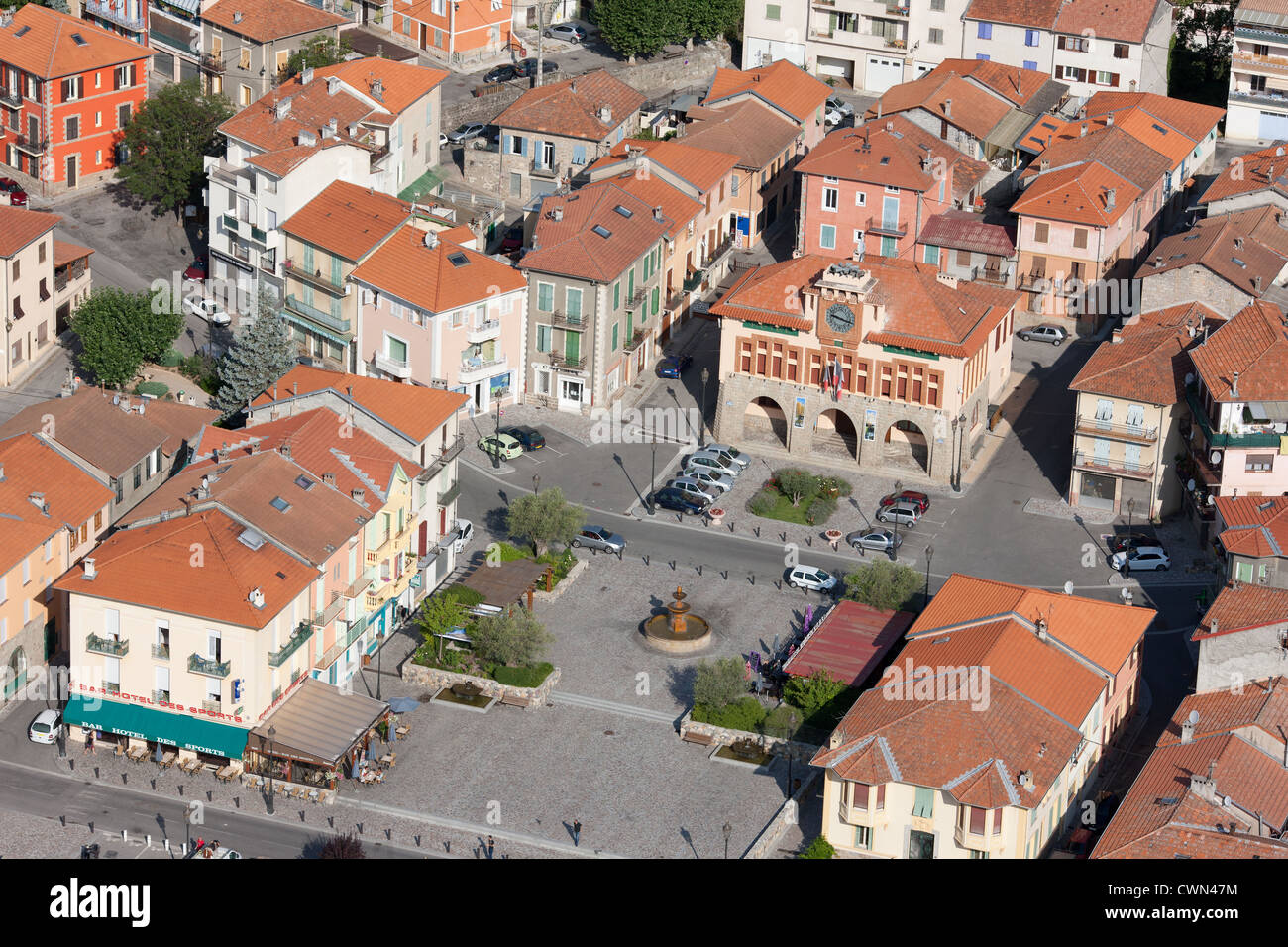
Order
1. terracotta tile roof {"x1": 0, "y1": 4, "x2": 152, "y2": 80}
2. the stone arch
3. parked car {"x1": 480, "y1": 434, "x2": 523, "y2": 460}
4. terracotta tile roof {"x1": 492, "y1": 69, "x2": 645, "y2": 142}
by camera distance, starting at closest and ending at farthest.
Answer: parked car {"x1": 480, "y1": 434, "x2": 523, "y2": 460}, the stone arch, terracotta tile roof {"x1": 0, "y1": 4, "x2": 152, "y2": 80}, terracotta tile roof {"x1": 492, "y1": 69, "x2": 645, "y2": 142}

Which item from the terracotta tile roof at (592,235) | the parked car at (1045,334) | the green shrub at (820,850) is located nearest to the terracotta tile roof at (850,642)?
the green shrub at (820,850)

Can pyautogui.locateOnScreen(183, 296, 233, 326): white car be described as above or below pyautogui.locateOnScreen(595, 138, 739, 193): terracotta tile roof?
below

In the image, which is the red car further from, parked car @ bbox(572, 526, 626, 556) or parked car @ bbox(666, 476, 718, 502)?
parked car @ bbox(666, 476, 718, 502)

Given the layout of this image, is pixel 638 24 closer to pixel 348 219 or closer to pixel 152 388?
pixel 348 219

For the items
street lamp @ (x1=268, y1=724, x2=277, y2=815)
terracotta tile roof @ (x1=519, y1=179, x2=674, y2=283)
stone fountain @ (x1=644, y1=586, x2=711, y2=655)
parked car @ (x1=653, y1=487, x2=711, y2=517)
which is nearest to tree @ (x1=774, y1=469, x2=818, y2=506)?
parked car @ (x1=653, y1=487, x2=711, y2=517)

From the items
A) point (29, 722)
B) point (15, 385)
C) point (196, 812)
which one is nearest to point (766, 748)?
point (196, 812)

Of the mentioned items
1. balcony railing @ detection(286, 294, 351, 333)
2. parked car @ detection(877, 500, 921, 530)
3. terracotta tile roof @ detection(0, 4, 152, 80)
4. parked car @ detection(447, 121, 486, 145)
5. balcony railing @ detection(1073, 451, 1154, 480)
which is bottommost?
parked car @ detection(877, 500, 921, 530)

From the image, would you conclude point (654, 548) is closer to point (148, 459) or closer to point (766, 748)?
point (766, 748)
